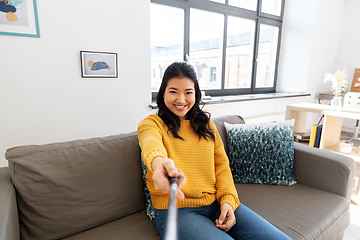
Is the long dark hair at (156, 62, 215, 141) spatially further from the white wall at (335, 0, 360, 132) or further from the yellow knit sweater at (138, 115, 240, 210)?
the white wall at (335, 0, 360, 132)

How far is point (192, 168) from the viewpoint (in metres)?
1.05

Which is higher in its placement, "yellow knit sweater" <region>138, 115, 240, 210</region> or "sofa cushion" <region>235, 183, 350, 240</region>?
"yellow knit sweater" <region>138, 115, 240, 210</region>

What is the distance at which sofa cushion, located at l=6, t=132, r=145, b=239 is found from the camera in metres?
0.96

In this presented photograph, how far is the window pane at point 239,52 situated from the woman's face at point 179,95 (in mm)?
2474

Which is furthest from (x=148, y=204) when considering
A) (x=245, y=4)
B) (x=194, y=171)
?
(x=245, y=4)

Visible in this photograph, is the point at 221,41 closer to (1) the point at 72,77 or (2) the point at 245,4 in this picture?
(2) the point at 245,4

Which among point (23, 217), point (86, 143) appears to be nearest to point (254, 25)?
point (86, 143)

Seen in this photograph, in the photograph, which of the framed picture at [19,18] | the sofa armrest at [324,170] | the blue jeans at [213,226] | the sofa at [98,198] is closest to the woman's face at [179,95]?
the sofa at [98,198]

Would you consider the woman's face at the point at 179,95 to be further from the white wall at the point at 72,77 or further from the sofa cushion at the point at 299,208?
the white wall at the point at 72,77

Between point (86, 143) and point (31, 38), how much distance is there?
106 centimetres

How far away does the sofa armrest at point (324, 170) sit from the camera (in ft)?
4.57

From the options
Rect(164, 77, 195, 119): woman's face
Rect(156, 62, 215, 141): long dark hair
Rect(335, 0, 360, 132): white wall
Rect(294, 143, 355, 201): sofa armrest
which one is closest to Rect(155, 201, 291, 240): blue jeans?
Rect(156, 62, 215, 141): long dark hair

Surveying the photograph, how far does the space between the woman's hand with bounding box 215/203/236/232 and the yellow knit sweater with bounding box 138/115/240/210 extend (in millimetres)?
31

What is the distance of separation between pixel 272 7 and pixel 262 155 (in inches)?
132
